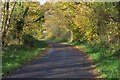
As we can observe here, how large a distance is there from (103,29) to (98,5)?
522cm

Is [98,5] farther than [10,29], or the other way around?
[10,29]

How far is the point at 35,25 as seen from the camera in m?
48.4

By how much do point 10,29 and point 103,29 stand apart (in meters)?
11.0

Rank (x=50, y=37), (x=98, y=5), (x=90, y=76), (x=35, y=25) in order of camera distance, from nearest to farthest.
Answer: (x=90, y=76) → (x=98, y=5) → (x=35, y=25) → (x=50, y=37)

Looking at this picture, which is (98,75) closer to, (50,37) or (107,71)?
(107,71)

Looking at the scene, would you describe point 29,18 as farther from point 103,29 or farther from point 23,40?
point 103,29

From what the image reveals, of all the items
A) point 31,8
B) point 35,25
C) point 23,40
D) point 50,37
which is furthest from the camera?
point 50,37

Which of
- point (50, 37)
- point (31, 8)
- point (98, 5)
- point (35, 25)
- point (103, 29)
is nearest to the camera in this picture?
point (98, 5)

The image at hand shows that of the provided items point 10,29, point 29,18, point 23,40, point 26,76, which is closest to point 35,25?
point 29,18

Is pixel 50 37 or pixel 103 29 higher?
pixel 103 29

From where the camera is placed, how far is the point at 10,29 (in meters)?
36.6

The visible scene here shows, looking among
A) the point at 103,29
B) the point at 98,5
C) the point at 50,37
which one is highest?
the point at 98,5

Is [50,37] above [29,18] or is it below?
below

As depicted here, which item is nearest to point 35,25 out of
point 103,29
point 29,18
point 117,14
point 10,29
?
point 29,18
